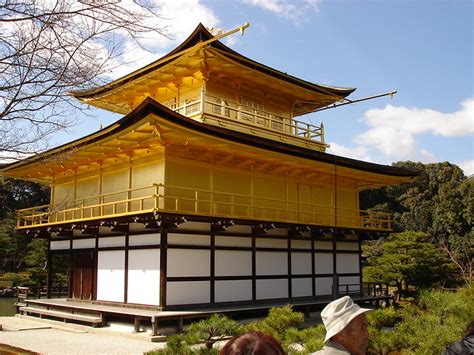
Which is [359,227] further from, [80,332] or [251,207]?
[80,332]

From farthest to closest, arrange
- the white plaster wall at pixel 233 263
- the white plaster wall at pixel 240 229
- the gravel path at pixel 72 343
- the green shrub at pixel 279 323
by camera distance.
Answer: the white plaster wall at pixel 240 229, the white plaster wall at pixel 233 263, the gravel path at pixel 72 343, the green shrub at pixel 279 323

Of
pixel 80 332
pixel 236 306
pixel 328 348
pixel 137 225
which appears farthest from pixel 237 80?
pixel 328 348

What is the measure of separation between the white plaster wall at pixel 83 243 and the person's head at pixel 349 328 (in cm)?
1566

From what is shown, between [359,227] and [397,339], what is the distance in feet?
43.4

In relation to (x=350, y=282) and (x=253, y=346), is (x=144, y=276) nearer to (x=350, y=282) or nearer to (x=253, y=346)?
(x=350, y=282)

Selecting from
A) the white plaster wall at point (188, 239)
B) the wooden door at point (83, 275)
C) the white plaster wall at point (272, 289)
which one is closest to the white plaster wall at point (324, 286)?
the white plaster wall at point (272, 289)

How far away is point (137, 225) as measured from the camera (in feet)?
49.9

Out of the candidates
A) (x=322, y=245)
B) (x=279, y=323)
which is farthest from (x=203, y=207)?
(x=279, y=323)

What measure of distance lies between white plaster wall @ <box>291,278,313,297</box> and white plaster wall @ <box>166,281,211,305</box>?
13.4 feet

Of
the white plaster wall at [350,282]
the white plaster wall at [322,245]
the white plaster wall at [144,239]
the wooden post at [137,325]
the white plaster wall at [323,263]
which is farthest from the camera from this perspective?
the white plaster wall at [350,282]

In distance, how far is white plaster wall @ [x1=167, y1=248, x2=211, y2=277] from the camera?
14117mm

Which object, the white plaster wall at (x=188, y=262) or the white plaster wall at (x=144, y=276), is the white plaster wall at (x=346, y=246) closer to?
the white plaster wall at (x=188, y=262)

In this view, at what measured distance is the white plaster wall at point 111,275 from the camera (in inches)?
611

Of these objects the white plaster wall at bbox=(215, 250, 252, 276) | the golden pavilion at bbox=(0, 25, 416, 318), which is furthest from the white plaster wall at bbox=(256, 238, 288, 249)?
the white plaster wall at bbox=(215, 250, 252, 276)
